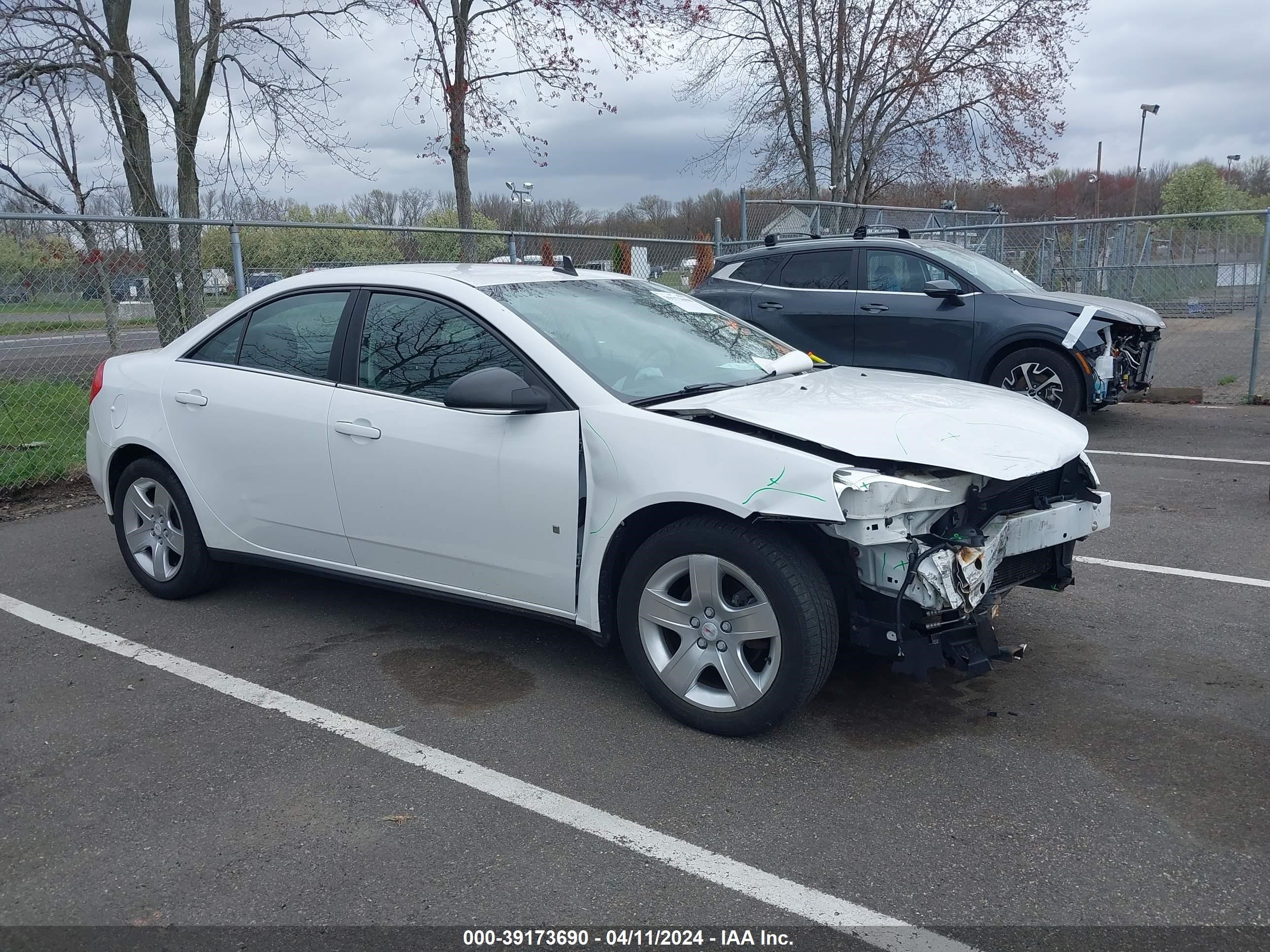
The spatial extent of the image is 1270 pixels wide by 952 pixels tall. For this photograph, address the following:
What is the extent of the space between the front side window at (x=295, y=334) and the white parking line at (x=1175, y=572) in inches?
159

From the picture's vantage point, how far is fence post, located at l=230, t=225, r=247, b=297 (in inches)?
322

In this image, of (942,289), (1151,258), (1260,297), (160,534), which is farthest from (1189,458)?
(1151,258)

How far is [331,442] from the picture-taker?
14.5 feet

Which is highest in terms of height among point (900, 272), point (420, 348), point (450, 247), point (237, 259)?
point (450, 247)

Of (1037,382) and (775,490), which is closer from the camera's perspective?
(775,490)

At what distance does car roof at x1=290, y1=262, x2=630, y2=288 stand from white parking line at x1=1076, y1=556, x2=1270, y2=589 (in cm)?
303

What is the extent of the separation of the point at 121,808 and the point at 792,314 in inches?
308

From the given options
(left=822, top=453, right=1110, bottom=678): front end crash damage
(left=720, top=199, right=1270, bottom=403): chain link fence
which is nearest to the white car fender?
(left=822, top=453, right=1110, bottom=678): front end crash damage

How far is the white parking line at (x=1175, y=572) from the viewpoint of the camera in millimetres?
5176

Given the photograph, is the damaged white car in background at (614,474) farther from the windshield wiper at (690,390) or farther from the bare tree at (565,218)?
the bare tree at (565,218)

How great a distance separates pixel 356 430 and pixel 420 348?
43 centimetres

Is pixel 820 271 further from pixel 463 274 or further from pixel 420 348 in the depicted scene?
pixel 420 348

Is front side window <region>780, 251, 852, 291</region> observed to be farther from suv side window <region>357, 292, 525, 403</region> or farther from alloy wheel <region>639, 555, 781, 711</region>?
alloy wheel <region>639, 555, 781, 711</region>

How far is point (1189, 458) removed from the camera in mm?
8391
